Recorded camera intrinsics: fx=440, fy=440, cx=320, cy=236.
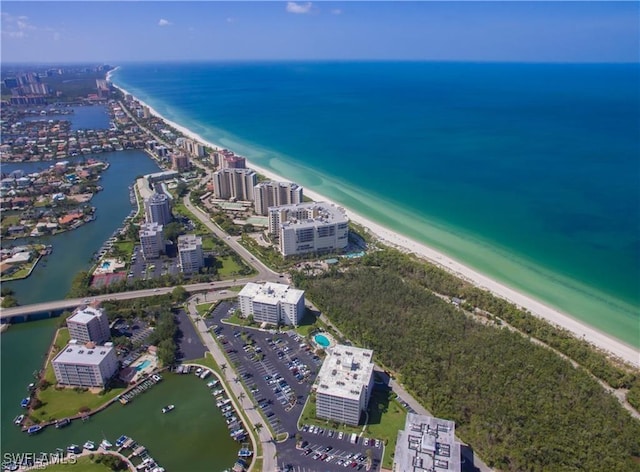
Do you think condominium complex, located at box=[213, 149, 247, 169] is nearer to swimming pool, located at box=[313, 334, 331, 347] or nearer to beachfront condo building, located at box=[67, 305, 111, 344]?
beachfront condo building, located at box=[67, 305, 111, 344]

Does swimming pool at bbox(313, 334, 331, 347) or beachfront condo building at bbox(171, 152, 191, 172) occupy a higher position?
beachfront condo building at bbox(171, 152, 191, 172)

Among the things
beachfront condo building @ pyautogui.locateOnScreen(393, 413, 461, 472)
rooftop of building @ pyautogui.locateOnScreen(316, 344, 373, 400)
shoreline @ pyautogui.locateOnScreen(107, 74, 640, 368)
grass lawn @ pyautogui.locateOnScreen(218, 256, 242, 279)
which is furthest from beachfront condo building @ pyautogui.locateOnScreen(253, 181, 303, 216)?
beachfront condo building @ pyautogui.locateOnScreen(393, 413, 461, 472)

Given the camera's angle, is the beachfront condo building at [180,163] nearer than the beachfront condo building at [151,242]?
No

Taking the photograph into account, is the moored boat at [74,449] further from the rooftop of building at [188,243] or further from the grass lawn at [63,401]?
the rooftop of building at [188,243]

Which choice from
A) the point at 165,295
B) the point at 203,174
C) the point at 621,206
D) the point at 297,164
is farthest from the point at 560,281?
the point at 203,174

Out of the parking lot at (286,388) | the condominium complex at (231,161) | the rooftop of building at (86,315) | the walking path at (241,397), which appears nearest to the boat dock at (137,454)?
the walking path at (241,397)

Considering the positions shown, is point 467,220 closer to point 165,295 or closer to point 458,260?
point 458,260

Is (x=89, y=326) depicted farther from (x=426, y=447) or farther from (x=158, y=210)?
(x=426, y=447)
